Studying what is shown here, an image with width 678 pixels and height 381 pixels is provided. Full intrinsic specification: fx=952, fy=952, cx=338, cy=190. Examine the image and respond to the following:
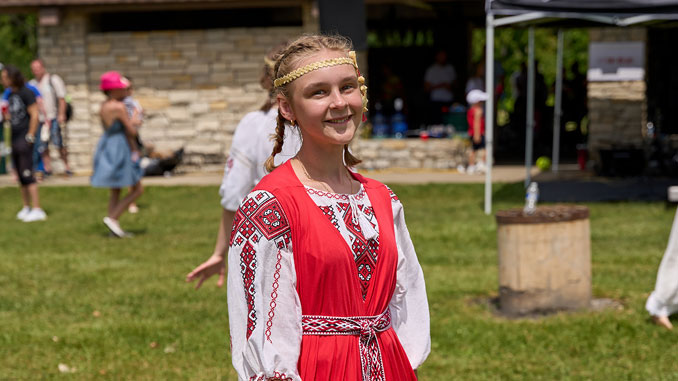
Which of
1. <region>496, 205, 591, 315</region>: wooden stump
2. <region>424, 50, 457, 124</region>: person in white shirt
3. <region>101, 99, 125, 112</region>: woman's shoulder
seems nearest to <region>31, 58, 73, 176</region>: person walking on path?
<region>101, 99, 125, 112</region>: woman's shoulder

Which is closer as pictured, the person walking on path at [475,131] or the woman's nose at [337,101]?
the woman's nose at [337,101]

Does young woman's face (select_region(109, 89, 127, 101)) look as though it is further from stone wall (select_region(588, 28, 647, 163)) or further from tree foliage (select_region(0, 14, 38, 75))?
tree foliage (select_region(0, 14, 38, 75))

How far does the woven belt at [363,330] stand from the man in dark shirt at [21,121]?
402 inches

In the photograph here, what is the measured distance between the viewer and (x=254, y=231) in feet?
8.31

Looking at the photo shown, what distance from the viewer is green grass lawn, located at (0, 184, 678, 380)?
596cm

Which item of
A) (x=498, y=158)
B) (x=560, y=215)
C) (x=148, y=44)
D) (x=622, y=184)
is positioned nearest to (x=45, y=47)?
(x=148, y=44)

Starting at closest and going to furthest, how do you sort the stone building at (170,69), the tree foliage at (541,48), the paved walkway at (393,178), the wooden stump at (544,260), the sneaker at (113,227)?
the wooden stump at (544,260) < the sneaker at (113,227) < the paved walkway at (393,178) < the stone building at (170,69) < the tree foliage at (541,48)

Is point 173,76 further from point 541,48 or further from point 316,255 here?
point 541,48

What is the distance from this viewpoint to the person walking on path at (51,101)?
53.6 ft

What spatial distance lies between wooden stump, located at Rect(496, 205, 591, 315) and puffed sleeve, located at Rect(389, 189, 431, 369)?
12.6 ft

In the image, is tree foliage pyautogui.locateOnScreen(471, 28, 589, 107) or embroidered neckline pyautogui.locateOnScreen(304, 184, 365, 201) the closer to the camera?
embroidered neckline pyautogui.locateOnScreen(304, 184, 365, 201)

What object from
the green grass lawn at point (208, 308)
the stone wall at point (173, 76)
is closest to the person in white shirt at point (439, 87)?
the stone wall at point (173, 76)

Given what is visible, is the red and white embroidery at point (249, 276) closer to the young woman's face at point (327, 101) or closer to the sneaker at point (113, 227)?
the young woman's face at point (327, 101)

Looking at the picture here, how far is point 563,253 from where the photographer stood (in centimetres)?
670
